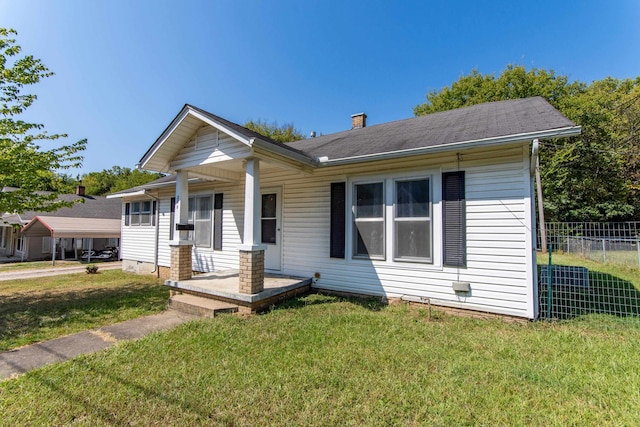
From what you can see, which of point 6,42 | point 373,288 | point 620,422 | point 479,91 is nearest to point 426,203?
point 373,288

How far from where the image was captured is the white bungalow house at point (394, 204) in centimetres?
441

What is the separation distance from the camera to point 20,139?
6609 mm

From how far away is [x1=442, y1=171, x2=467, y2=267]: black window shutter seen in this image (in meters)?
4.73

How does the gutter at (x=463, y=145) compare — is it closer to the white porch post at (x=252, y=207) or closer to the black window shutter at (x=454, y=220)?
the black window shutter at (x=454, y=220)

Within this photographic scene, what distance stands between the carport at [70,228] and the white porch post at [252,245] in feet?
53.3

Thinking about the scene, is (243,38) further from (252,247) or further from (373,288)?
(373,288)

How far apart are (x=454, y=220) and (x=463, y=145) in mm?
1233

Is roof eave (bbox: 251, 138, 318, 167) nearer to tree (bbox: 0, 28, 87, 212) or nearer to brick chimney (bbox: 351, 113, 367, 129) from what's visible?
brick chimney (bbox: 351, 113, 367, 129)

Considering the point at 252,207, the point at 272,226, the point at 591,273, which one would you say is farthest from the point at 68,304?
the point at 591,273

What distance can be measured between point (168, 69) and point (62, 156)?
3855mm

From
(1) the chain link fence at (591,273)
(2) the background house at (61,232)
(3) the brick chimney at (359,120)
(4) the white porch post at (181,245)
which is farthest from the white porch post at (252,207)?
(2) the background house at (61,232)

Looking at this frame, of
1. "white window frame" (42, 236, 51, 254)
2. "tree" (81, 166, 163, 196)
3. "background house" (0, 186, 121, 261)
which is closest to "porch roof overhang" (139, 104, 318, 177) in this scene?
"background house" (0, 186, 121, 261)

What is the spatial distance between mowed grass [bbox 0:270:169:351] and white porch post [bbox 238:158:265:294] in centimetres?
212

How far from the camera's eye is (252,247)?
4812mm
